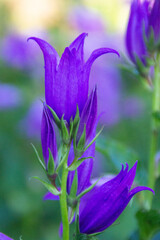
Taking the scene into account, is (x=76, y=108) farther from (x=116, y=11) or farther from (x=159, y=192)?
(x=116, y=11)

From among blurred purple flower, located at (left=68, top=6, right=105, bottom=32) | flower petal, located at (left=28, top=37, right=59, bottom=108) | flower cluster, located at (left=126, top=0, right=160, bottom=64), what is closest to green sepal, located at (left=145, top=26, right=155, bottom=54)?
flower cluster, located at (left=126, top=0, right=160, bottom=64)

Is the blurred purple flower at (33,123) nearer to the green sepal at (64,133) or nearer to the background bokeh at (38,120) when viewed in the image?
the background bokeh at (38,120)

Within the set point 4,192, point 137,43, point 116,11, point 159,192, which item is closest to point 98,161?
point 4,192

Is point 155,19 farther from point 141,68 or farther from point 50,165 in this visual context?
point 50,165

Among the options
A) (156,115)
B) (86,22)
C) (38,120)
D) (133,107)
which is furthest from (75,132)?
(86,22)

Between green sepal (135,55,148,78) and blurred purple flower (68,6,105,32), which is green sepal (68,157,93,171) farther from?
blurred purple flower (68,6,105,32)
